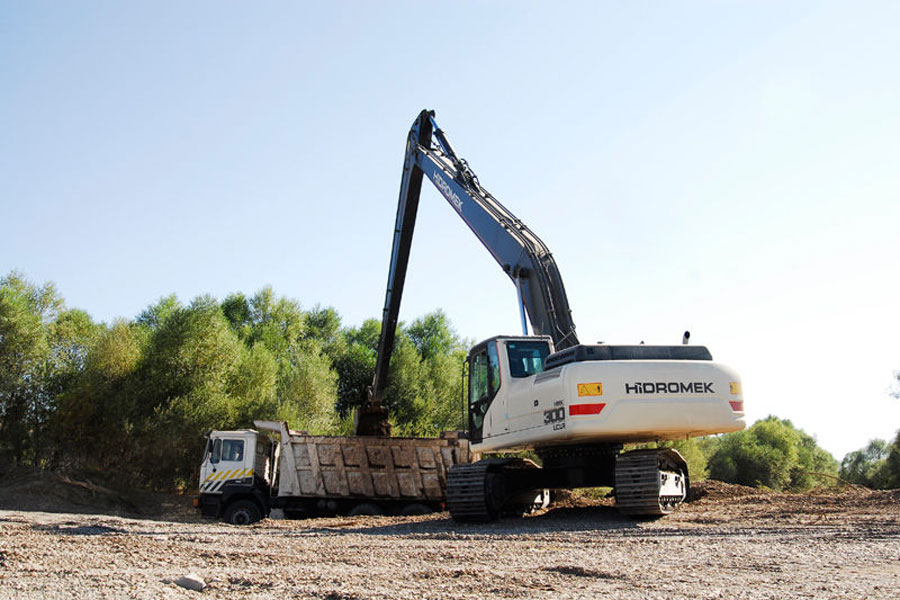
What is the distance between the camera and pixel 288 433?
61.3 ft

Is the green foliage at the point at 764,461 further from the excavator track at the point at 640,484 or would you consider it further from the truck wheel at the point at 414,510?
the excavator track at the point at 640,484

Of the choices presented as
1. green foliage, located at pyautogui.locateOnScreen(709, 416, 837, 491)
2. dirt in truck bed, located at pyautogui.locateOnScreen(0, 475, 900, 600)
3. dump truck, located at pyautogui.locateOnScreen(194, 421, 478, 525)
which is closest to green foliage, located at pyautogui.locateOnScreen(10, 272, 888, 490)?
dump truck, located at pyautogui.locateOnScreen(194, 421, 478, 525)

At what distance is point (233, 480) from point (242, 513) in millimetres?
831

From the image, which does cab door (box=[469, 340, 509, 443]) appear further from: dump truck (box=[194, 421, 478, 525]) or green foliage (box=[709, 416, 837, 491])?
green foliage (box=[709, 416, 837, 491])

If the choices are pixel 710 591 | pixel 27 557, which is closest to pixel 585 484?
pixel 710 591

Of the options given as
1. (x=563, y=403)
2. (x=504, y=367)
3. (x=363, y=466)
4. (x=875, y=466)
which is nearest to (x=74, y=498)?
(x=363, y=466)

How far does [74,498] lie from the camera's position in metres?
22.8

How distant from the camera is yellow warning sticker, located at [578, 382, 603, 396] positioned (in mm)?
10258

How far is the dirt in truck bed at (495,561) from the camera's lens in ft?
17.1

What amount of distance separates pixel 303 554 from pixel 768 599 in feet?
14.7

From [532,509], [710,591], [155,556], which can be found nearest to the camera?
[710,591]

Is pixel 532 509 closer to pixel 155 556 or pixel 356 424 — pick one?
pixel 356 424

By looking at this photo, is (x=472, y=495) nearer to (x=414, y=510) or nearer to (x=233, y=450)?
(x=414, y=510)

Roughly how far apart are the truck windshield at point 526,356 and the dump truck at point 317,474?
25.2 feet
